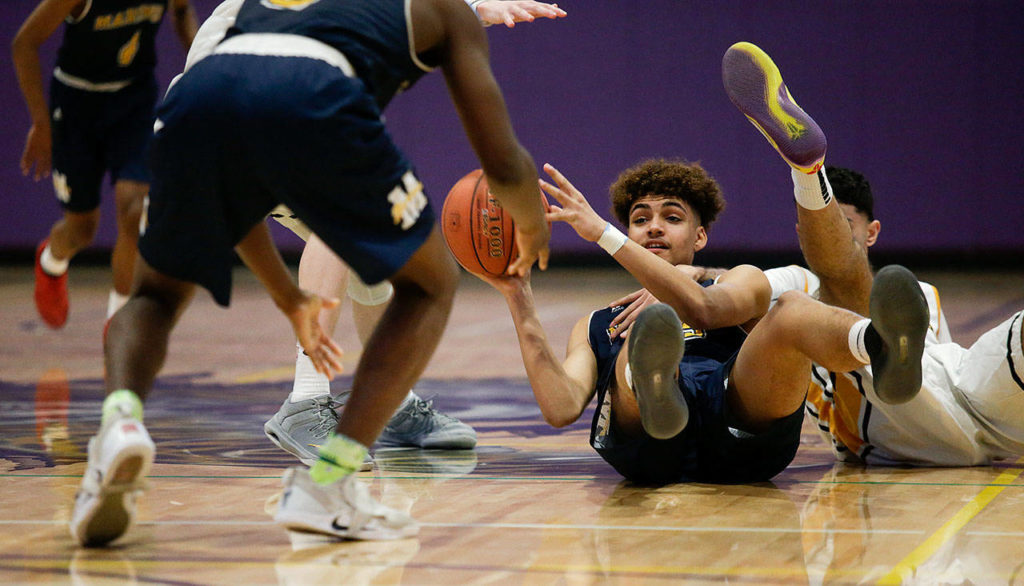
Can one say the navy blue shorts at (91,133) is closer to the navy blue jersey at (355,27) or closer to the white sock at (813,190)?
the white sock at (813,190)

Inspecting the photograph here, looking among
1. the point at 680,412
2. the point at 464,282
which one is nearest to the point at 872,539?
the point at 680,412

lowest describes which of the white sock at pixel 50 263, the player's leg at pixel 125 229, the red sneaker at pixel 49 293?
the red sneaker at pixel 49 293

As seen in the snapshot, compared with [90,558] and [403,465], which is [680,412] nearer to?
[403,465]

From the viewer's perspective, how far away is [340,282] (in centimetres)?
326

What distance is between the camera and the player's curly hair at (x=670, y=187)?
3.10 m

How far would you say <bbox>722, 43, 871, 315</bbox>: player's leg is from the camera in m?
2.97

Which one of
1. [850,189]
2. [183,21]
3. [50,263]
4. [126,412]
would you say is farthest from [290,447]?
[50,263]

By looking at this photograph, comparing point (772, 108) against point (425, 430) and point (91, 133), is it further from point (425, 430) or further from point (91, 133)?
point (91, 133)

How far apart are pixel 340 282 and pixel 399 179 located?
4.39ft

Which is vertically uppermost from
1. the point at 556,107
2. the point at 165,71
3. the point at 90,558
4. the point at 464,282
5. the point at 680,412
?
the point at 680,412

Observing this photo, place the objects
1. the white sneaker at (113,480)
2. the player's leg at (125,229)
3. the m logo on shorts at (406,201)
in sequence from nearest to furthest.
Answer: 1. the white sneaker at (113,480)
2. the m logo on shorts at (406,201)
3. the player's leg at (125,229)

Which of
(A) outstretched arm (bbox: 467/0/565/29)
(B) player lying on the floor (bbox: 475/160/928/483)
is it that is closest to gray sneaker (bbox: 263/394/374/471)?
(B) player lying on the floor (bbox: 475/160/928/483)

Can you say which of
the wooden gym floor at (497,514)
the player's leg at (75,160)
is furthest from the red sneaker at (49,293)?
the wooden gym floor at (497,514)

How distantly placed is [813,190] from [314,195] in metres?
1.56
